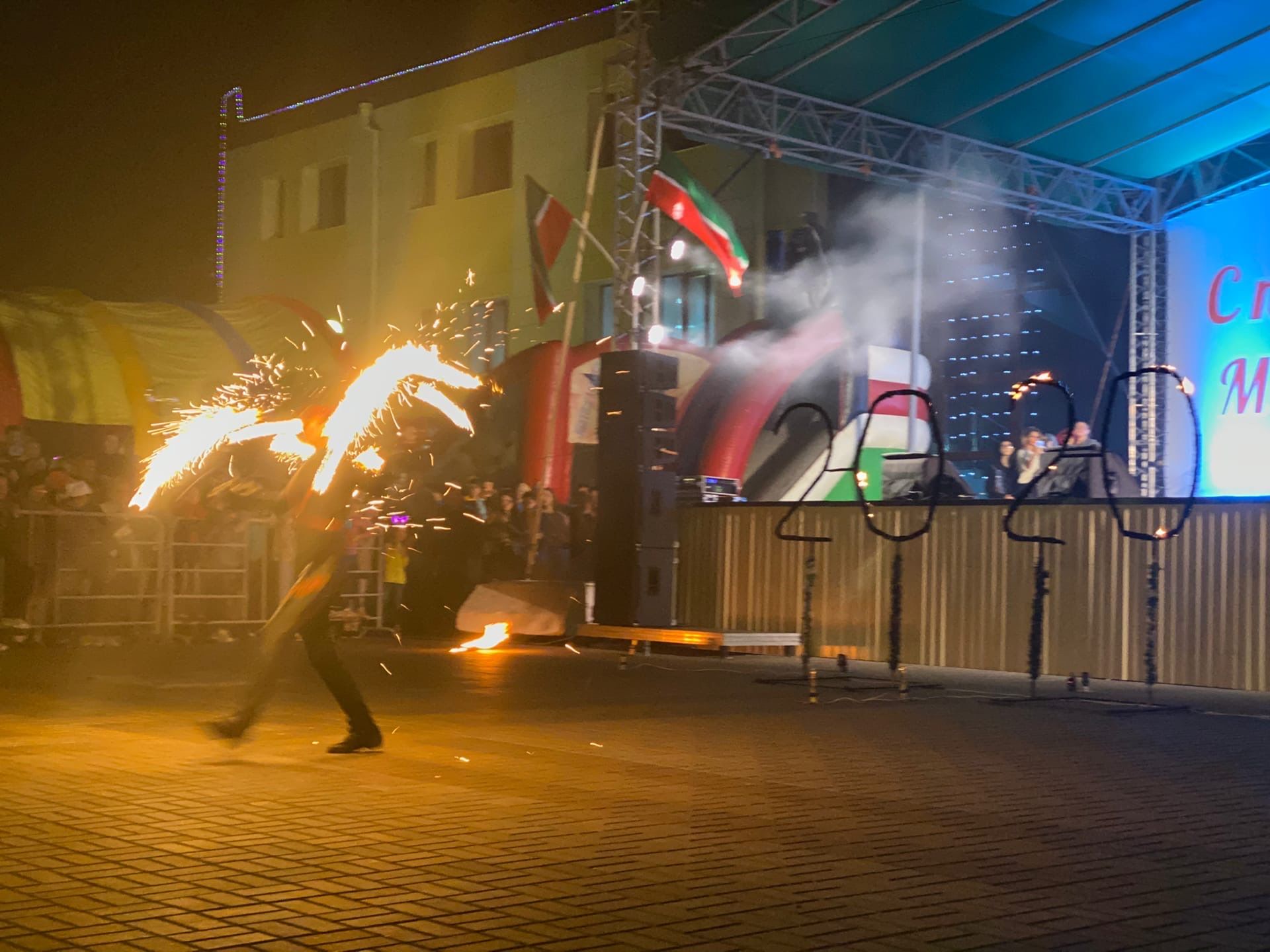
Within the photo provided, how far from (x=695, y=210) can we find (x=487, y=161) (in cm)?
1342

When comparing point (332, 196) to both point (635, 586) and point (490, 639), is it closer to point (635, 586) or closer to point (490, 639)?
point (490, 639)

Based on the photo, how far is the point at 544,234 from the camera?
68.5 feet

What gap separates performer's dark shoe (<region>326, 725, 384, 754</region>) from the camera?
372 inches

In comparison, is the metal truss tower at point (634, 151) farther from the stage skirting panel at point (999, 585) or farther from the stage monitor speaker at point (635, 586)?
the stage skirting panel at point (999, 585)

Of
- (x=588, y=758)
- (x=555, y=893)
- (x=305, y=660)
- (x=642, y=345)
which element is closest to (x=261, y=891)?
(x=555, y=893)

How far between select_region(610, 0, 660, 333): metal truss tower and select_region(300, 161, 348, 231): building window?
58.5 ft

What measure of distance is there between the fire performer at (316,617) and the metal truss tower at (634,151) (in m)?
9.95

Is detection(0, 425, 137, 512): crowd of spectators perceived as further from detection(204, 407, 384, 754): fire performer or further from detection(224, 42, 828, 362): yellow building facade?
detection(224, 42, 828, 362): yellow building facade

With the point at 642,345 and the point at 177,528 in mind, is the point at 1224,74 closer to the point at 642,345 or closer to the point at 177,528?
the point at 642,345

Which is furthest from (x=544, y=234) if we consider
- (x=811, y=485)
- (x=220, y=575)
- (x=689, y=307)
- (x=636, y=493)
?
(x=689, y=307)

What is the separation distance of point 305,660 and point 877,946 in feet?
43.2

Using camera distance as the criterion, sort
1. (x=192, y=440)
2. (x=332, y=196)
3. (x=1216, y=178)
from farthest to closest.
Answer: (x=332, y=196) → (x=1216, y=178) → (x=192, y=440)

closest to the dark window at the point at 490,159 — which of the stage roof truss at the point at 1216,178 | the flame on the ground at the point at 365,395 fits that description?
the stage roof truss at the point at 1216,178

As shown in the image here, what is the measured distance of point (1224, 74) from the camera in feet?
64.1
